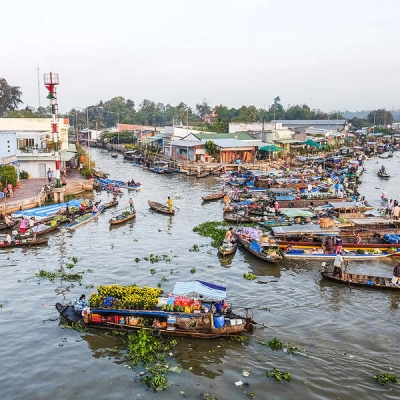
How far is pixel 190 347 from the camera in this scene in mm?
15203

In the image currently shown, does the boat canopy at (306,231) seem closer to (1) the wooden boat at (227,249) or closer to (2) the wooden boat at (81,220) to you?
(1) the wooden boat at (227,249)

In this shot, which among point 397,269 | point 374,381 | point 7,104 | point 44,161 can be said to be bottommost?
point 374,381

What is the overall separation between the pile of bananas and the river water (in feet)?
3.97

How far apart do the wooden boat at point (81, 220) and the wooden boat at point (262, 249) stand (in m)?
11.6

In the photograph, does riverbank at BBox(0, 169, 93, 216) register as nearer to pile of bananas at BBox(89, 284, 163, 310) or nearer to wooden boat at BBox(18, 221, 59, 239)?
wooden boat at BBox(18, 221, 59, 239)

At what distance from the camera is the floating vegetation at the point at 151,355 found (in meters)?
13.1

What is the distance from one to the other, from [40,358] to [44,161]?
31591 mm

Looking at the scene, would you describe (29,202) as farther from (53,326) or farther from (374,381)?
(374,381)

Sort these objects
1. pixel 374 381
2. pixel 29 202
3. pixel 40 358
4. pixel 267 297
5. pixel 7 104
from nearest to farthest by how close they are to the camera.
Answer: pixel 374 381
pixel 40 358
pixel 267 297
pixel 29 202
pixel 7 104

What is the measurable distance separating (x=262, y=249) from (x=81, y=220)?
13874 millimetres

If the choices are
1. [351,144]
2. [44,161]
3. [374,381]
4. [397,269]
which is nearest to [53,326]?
[374,381]

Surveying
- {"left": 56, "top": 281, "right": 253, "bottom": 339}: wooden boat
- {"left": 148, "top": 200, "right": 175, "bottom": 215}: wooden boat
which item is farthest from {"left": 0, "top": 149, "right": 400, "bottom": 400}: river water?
{"left": 148, "top": 200, "right": 175, "bottom": 215}: wooden boat

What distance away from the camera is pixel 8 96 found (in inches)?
3514

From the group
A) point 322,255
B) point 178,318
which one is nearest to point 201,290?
point 178,318
